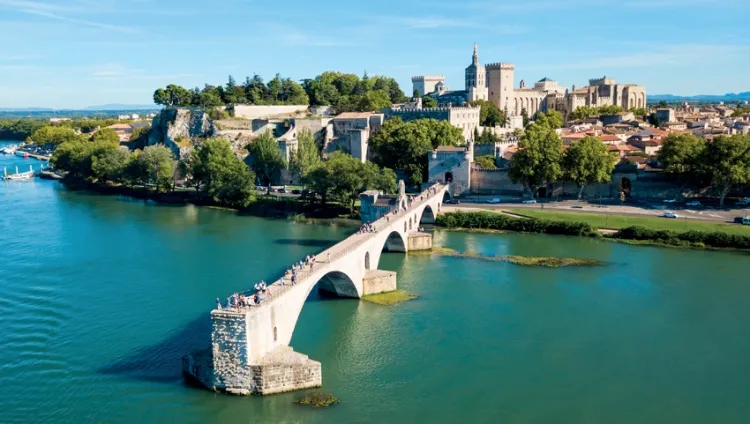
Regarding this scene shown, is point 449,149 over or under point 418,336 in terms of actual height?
over

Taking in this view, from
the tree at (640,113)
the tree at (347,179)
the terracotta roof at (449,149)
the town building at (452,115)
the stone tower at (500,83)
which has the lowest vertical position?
the tree at (347,179)

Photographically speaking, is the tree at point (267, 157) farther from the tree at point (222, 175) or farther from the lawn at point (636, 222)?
the lawn at point (636, 222)

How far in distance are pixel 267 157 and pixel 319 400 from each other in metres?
33.0

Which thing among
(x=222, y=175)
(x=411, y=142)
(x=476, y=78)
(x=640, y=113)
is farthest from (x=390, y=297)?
(x=640, y=113)

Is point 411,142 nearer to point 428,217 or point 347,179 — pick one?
point 347,179

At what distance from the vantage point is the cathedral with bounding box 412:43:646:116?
63.3 m

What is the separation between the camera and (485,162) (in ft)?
142

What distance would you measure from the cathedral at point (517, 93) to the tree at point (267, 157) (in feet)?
64.5

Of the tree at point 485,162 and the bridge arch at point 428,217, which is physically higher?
the tree at point 485,162

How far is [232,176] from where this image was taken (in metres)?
41.8

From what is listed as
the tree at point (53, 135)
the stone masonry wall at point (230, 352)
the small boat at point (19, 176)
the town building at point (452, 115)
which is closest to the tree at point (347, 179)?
the town building at point (452, 115)

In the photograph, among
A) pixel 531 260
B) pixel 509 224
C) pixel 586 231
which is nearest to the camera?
pixel 531 260

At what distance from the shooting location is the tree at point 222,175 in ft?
137

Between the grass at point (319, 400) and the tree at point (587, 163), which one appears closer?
the grass at point (319, 400)
